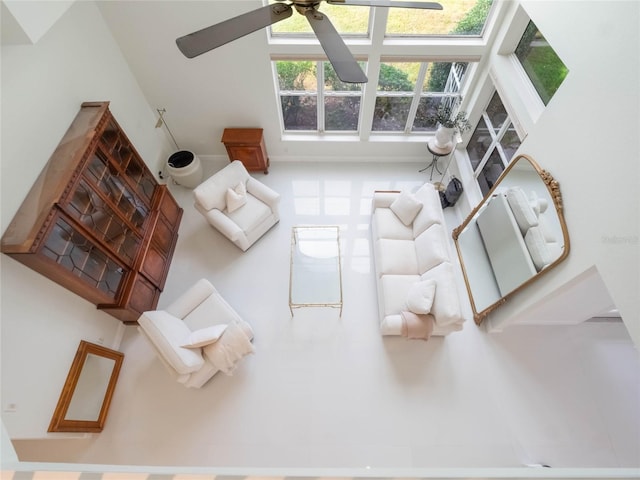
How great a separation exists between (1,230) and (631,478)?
11.2ft

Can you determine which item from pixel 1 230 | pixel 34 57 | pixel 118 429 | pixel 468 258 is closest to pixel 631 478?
pixel 468 258

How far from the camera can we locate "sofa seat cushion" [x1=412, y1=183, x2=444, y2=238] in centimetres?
362

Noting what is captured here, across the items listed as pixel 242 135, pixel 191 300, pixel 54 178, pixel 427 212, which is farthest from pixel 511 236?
pixel 54 178

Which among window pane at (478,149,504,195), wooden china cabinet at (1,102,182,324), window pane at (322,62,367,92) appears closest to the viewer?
wooden china cabinet at (1,102,182,324)

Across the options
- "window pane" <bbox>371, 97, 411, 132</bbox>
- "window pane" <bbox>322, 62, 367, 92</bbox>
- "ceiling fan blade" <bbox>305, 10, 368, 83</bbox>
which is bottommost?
"ceiling fan blade" <bbox>305, 10, 368, 83</bbox>

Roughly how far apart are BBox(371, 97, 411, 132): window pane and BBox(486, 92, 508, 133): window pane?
975 mm

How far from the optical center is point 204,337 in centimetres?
296

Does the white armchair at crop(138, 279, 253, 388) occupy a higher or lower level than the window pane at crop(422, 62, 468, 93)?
lower

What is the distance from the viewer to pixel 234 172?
3955mm

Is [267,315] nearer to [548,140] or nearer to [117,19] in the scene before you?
[548,140]

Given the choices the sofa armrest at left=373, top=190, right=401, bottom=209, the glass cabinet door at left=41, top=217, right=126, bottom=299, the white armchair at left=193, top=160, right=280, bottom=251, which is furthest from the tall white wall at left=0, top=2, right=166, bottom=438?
the sofa armrest at left=373, top=190, right=401, bottom=209

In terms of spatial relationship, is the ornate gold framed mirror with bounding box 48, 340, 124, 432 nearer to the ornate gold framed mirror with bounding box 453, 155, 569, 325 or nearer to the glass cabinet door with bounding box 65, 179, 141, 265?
the glass cabinet door with bounding box 65, 179, 141, 265

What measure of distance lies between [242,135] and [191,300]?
7.35 ft

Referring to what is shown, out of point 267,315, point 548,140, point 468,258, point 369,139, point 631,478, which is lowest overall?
point 631,478
